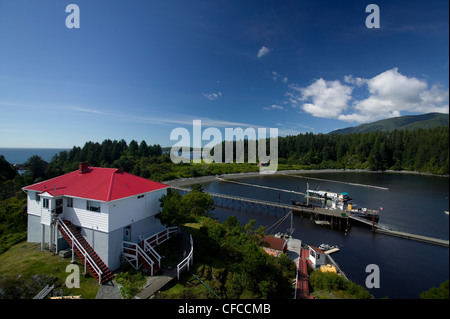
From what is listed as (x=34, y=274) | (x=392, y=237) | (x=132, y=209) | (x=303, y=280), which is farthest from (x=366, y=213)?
(x=34, y=274)

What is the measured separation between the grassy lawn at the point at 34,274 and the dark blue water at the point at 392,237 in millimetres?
10791

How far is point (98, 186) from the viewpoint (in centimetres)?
1059

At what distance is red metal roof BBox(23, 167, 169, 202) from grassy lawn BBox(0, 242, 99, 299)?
300 cm

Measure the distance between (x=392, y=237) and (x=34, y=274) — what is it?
3036cm

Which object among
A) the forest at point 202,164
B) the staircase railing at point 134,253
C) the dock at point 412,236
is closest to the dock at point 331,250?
the dock at point 412,236

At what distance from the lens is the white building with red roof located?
31.4 feet

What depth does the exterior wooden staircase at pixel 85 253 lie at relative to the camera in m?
8.91

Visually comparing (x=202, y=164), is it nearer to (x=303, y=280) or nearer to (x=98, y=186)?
(x=303, y=280)

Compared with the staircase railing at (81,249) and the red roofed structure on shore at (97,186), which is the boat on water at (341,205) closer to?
the red roofed structure on shore at (97,186)

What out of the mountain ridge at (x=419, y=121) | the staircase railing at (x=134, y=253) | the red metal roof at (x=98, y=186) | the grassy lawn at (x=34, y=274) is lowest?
the grassy lawn at (x=34, y=274)

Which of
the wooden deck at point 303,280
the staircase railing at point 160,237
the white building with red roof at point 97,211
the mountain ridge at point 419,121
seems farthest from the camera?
the wooden deck at point 303,280
